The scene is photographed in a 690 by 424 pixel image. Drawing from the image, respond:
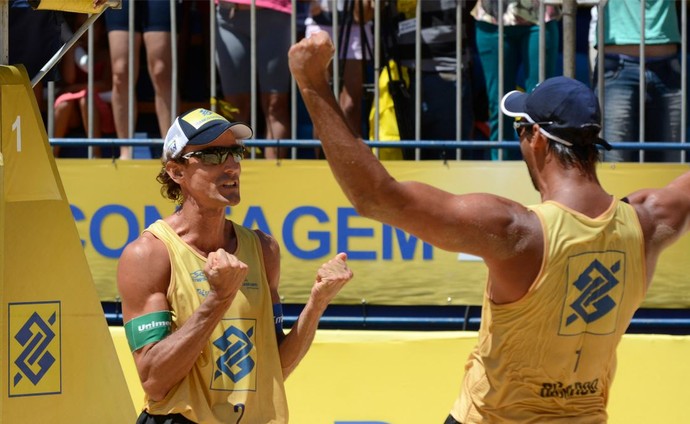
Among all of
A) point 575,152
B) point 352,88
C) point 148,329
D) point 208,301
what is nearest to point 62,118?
point 352,88

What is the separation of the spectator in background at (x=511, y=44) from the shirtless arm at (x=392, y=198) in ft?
11.8

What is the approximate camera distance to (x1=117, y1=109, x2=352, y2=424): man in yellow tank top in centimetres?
367

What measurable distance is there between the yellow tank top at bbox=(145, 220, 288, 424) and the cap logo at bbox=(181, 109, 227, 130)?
0.36 metres

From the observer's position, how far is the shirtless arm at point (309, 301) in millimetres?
3998

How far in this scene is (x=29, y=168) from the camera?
3986 millimetres

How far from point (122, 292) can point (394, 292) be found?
2870mm

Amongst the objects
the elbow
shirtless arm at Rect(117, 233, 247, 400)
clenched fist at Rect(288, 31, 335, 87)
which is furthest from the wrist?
clenched fist at Rect(288, 31, 335, 87)

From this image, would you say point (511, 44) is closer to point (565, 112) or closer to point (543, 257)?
point (565, 112)

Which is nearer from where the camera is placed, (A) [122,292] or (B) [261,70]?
(A) [122,292]

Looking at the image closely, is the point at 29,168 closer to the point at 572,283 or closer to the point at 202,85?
the point at 572,283

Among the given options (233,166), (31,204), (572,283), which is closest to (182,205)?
(233,166)

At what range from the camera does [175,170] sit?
4.04 m

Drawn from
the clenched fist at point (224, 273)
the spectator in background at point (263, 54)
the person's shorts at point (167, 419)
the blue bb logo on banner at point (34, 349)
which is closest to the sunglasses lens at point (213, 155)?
the clenched fist at point (224, 273)

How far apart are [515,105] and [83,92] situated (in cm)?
424
